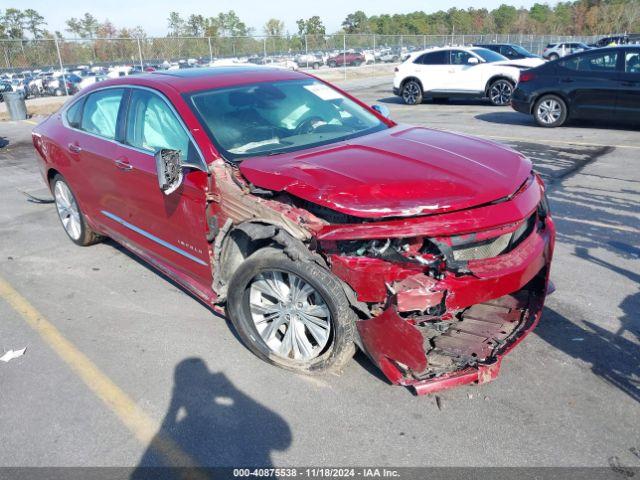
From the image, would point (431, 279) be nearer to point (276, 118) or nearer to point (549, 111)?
point (276, 118)

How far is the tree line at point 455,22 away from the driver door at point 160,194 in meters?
56.7

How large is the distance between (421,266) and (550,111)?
9887mm

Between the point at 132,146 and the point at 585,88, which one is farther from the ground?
the point at 132,146

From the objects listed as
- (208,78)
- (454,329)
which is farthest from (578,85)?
(454,329)

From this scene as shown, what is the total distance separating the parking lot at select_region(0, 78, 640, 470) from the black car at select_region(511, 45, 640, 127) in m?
6.37

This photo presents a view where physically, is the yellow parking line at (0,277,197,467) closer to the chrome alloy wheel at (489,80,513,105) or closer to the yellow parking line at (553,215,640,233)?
the yellow parking line at (553,215,640,233)

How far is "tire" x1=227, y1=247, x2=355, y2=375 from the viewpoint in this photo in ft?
9.56

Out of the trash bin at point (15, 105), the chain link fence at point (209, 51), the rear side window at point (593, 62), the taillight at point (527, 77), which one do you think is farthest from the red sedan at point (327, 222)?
the chain link fence at point (209, 51)

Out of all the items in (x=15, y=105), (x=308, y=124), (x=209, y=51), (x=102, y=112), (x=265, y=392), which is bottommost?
(x=265, y=392)

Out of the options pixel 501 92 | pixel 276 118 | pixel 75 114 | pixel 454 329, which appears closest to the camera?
pixel 454 329

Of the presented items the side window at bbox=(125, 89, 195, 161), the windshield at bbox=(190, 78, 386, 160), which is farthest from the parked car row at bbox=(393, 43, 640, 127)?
the side window at bbox=(125, 89, 195, 161)

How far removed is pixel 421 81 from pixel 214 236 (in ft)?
45.8

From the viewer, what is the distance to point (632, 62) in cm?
992

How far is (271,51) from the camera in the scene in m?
33.1
